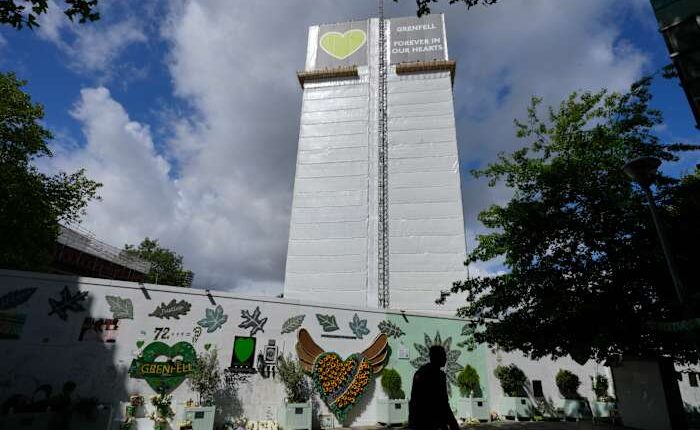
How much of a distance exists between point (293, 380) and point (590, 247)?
8800 millimetres

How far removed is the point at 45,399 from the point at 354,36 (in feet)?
106

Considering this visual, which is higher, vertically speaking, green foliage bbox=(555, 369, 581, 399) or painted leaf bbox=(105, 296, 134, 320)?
painted leaf bbox=(105, 296, 134, 320)

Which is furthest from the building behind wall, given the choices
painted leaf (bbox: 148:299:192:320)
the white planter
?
painted leaf (bbox: 148:299:192:320)

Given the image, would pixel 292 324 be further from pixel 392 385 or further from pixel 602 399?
pixel 602 399

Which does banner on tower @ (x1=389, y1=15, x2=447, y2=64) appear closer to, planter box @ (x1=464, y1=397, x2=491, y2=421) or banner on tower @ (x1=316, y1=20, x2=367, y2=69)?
banner on tower @ (x1=316, y1=20, x2=367, y2=69)

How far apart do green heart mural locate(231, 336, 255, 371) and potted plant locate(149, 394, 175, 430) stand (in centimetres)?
194

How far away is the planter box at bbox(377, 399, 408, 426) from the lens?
12.0 m

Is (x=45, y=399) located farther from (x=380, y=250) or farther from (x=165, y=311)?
(x=380, y=250)

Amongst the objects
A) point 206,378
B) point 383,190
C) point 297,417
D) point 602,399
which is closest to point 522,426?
point 602,399

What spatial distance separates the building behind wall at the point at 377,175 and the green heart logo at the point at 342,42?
10 centimetres

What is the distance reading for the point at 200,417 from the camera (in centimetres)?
976

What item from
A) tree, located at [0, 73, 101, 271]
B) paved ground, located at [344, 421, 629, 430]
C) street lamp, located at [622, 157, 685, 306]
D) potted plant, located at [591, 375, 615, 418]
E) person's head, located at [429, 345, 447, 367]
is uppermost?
tree, located at [0, 73, 101, 271]

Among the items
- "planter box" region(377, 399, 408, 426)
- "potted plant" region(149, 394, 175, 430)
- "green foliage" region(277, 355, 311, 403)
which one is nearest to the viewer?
"potted plant" region(149, 394, 175, 430)

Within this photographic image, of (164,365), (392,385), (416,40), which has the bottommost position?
(392,385)
